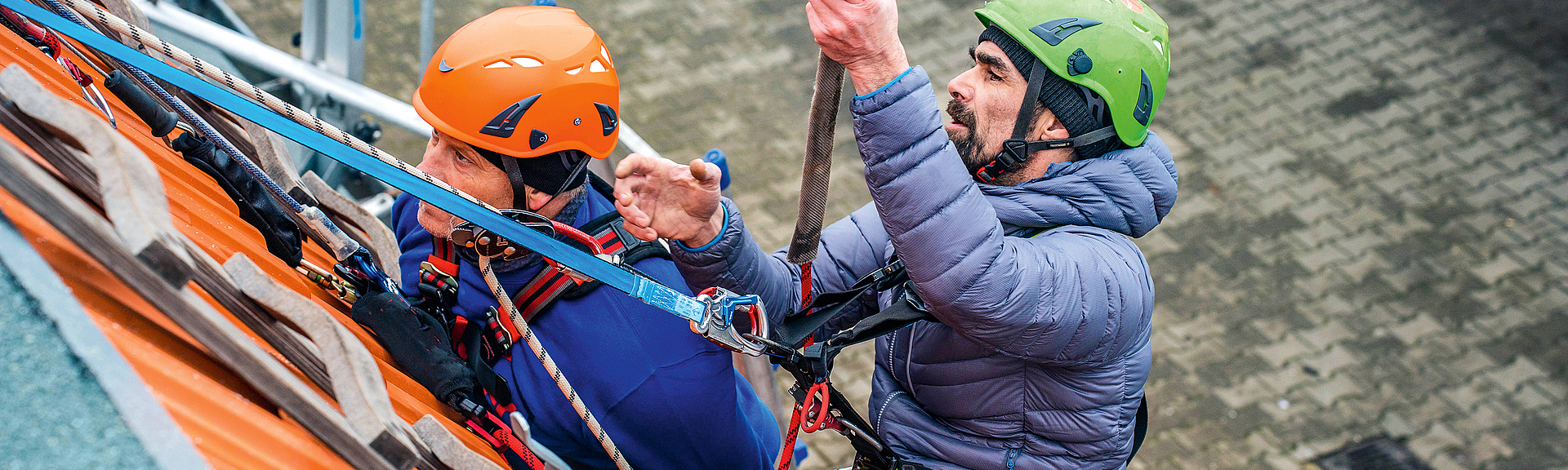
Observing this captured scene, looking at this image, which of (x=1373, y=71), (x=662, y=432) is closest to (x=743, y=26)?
(x=1373, y=71)

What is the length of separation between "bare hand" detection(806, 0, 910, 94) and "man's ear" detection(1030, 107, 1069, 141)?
698mm

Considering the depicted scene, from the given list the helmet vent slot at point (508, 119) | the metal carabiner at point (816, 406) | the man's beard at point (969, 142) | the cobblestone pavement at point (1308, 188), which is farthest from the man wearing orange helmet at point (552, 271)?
the cobblestone pavement at point (1308, 188)

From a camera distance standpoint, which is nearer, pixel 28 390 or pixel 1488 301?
pixel 28 390

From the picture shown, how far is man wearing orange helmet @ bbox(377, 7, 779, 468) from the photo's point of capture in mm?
2287

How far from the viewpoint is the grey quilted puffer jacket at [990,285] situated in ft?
5.92

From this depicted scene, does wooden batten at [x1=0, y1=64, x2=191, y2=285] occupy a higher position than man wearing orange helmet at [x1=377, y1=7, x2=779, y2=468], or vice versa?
wooden batten at [x1=0, y1=64, x2=191, y2=285]

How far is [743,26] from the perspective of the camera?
305 inches

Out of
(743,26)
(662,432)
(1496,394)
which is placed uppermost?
(662,432)

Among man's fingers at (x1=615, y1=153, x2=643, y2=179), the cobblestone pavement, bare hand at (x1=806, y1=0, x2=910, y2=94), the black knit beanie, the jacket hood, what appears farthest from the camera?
the cobblestone pavement

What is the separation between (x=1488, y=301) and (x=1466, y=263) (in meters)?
0.32

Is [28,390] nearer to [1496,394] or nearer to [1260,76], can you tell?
[1496,394]

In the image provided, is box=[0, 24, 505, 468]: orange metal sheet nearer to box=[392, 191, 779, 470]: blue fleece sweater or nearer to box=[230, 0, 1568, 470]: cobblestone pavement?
box=[392, 191, 779, 470]: blue fleece sweater

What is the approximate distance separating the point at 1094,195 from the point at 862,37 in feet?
2.57

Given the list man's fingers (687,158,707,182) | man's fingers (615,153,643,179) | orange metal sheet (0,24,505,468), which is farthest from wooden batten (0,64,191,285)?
man's fingers (687,158,707,182)
